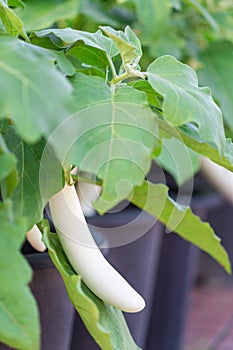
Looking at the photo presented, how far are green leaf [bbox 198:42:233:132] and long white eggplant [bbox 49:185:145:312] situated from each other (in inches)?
17.7

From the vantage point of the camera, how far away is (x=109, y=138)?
0.31 m

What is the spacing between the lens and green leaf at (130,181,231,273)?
45 centimetres

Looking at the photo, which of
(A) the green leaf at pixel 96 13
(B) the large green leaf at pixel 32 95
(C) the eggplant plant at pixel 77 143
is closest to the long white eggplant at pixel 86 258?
(C) the eggplant plant at pixel 77 143

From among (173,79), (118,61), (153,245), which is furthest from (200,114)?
(153,245)

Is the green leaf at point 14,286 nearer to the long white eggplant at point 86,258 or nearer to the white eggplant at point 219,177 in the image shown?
the long white eggplant at point 86,258

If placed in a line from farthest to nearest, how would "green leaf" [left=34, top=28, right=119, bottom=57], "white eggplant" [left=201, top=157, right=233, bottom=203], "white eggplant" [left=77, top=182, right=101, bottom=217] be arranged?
1. "white eggplant" [left=201, top=157, right=233, bottom=203]
2. "white eggplant" [left=77, top=182, right=101, bottom=217]
3. "green leaf" [left=34, top=28, right=119, bottom=57]

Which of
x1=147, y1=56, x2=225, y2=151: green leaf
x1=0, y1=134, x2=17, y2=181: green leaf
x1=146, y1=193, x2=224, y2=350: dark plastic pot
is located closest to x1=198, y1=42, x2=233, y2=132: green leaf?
x1=146, y1=193, x2=224, y2=350: dark plastic pot

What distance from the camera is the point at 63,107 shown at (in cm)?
25

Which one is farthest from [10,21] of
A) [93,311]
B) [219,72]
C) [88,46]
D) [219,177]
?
[219,72]

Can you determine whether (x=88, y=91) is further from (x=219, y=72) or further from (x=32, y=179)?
(x=219, y=72)

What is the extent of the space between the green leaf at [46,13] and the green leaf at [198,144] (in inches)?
12.9

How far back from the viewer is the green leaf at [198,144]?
37cm

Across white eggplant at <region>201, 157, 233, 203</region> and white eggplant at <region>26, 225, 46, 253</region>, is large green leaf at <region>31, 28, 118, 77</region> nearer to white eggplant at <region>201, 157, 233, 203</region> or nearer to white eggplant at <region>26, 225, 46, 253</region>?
white eggplant at <region>26, 225, 46, 253</region>

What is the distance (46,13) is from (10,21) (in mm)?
354
